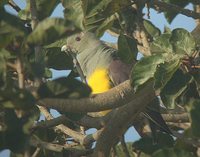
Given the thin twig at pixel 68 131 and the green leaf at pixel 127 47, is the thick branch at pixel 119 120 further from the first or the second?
the thin twig at pixel 68 131

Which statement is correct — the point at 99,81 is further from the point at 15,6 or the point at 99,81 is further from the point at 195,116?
the point at 195,116

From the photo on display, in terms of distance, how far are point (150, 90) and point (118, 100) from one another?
33 centimetres

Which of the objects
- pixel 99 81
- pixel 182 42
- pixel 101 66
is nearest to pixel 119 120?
pixel 182 42

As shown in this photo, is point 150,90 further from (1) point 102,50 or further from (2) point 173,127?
(1) point 102,50

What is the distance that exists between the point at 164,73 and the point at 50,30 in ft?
3.59

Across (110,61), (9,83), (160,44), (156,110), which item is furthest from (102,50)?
(9,83)

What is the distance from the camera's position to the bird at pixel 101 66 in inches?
164

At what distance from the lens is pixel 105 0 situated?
3074 millimetres

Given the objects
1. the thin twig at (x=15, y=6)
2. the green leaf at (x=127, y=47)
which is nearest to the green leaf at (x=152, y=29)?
the thin twig at (x=15, y=6)

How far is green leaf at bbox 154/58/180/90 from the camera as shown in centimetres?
241

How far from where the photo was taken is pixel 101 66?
4.84 m

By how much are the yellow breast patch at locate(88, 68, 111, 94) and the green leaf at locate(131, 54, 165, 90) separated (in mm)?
1791

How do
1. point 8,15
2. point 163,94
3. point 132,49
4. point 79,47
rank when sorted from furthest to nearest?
point 79,47, point 132,49, point 163,94, point 8,15

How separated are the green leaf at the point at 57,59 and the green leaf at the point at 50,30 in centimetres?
167
